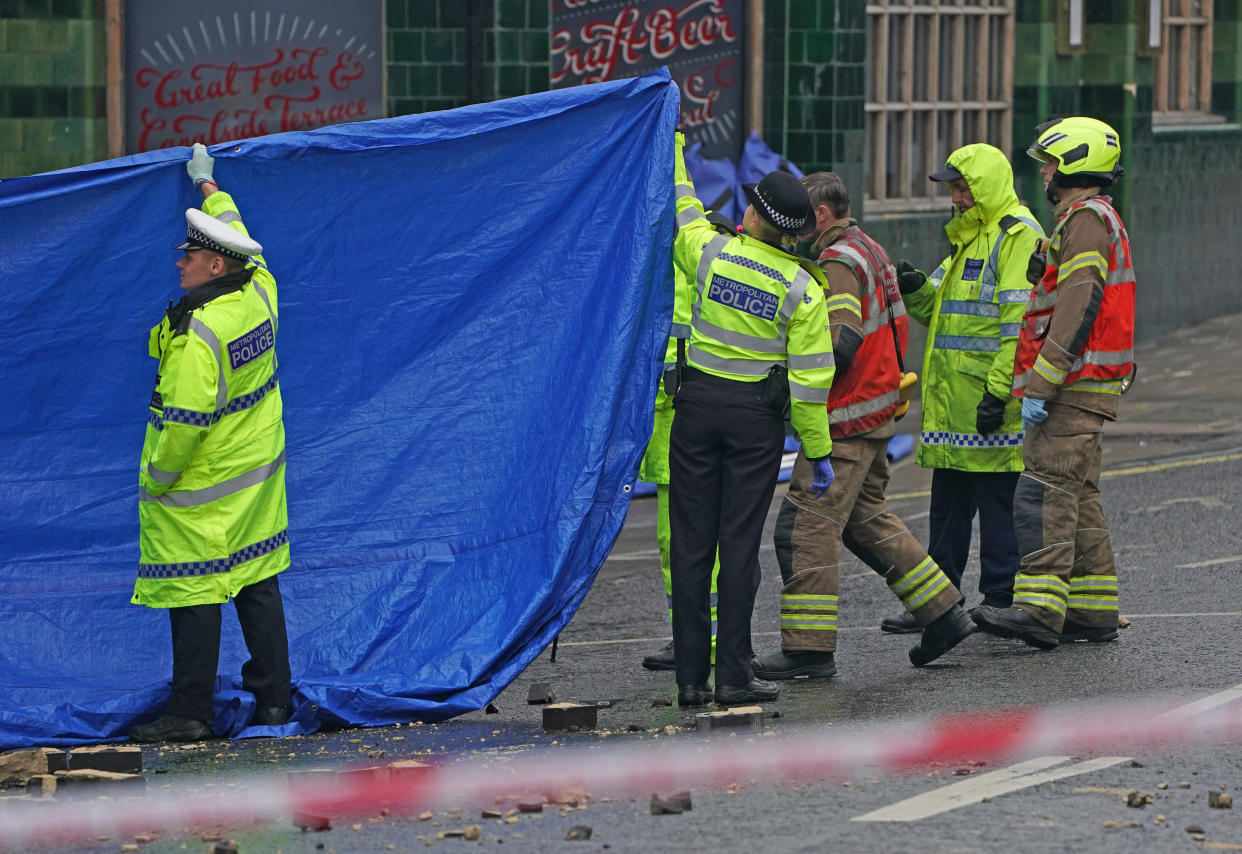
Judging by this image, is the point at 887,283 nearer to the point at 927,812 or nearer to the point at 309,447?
the point at 309,447

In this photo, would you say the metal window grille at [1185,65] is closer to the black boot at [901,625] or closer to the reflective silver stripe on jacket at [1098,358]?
the black boot at [901,625]

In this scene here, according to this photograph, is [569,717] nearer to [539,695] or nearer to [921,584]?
[539,695]

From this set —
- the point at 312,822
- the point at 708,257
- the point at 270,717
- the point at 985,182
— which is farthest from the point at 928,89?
the point at 312,822

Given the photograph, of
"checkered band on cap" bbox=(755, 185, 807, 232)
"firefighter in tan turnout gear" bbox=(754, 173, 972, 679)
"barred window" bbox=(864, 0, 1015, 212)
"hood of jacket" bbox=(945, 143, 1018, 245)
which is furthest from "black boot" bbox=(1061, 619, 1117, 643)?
"barred window" bbox=(864, 0, 1015, 212)

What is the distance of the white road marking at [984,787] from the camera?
18.9ft

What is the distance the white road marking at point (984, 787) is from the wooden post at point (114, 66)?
25.4 feet

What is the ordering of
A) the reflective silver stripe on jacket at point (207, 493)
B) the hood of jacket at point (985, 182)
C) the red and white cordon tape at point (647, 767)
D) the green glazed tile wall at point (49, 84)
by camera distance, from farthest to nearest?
the green glazed tile wall at point (49, 84) < the hood of jacket at point (985, 182) < the reflective silver stripe on jacket at point (207, 493) < the red and white cordon tape at point (647, 767)

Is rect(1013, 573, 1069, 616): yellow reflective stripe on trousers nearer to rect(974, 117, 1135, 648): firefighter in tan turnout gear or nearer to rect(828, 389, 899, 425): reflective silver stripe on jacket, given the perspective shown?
rect(974, 117, 1135, 648): firefighter in tan turnout gear

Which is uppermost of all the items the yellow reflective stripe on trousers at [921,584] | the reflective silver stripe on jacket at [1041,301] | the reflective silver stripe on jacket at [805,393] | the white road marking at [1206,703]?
the reflective silver stripe on jacket at [1041,301]

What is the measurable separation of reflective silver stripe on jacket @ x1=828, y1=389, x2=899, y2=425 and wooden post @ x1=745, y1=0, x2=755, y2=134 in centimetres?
689

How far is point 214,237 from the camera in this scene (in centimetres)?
691

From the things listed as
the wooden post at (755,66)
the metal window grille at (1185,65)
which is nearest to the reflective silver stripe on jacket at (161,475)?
the wooden post at (755,66)

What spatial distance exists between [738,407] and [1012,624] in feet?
5.18

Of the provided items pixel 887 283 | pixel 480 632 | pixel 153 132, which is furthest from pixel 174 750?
pixel 153 132
